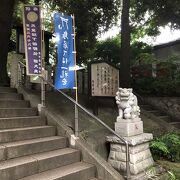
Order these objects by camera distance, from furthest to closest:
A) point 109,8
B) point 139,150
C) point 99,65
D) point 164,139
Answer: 1. point 109,8
2. point 99,65
3. point 164,139
4. point 139,150

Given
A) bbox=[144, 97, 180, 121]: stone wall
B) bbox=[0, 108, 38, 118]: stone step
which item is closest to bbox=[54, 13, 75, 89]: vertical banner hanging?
bbox=[0, 108, 38, 118]: stone step

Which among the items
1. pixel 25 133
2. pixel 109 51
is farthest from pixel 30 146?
pixel 109 51

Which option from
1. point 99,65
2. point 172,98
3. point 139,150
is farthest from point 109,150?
point 172,98

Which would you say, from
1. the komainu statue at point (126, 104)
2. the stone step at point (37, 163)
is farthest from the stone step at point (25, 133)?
the komainu statue at point (126, 104)

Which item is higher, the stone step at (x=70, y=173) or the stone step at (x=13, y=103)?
the stone step at (x=13, y=103)

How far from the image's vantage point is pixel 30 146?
19.9 ft

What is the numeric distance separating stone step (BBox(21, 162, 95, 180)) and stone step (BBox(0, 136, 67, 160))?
610mm

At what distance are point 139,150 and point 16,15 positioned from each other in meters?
14.2

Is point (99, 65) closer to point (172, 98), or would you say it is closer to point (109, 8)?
point (172, 98)

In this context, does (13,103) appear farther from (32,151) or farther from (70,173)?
(70,173)

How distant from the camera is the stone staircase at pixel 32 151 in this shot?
5406 mm

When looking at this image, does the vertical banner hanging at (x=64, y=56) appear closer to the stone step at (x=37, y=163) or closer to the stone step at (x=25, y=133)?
the stone step at (x=25, y=133)

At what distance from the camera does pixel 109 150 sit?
23.8 ft

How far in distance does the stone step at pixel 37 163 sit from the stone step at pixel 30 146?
12cm
